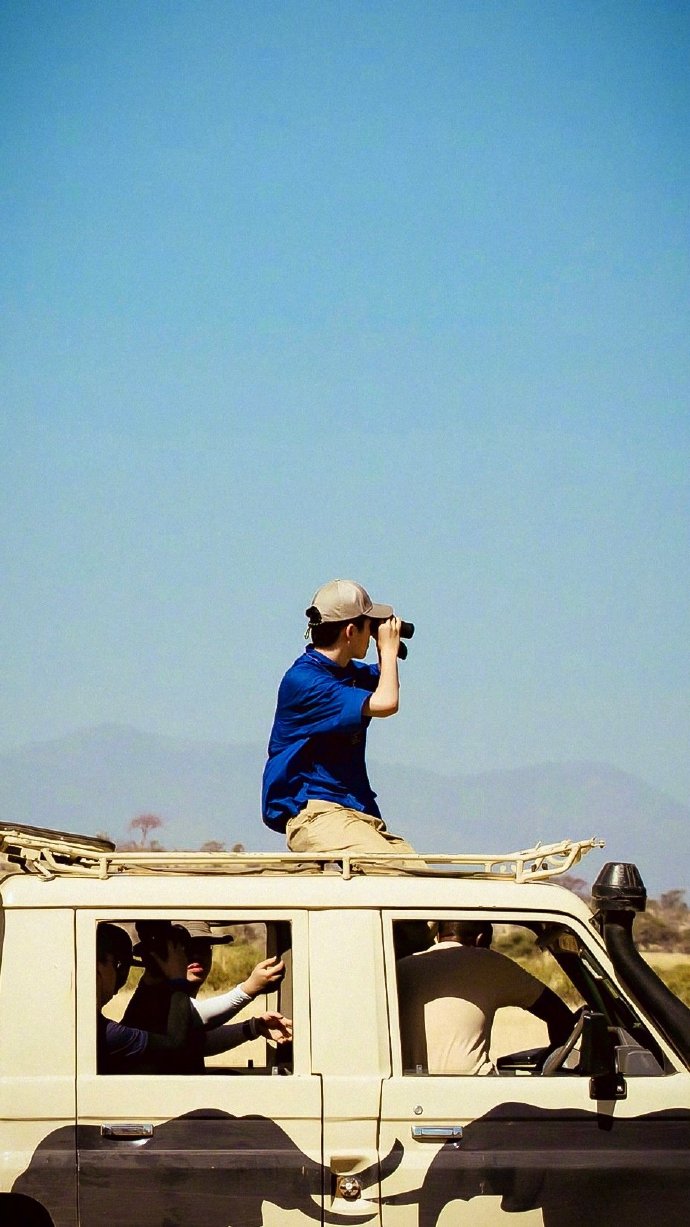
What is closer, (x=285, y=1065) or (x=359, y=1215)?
(x=359, y=1215)

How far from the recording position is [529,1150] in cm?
563

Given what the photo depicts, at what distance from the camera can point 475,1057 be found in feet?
19.7

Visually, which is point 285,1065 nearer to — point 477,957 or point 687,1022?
point 477,957

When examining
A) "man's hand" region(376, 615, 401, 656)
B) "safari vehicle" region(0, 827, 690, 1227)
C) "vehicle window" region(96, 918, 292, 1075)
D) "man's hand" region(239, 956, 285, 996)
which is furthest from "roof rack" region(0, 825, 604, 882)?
"man's hand" region(376, 615, 401, 656)

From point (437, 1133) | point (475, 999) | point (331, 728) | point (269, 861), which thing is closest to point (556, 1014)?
point (475, 999)

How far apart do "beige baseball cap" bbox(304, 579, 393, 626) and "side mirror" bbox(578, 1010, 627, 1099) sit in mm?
2574

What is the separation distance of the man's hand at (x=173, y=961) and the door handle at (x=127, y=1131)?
77cm

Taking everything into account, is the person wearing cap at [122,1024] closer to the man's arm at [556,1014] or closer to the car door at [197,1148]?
the car door at [197,1148]

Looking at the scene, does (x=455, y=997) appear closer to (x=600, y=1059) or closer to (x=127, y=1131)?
(x=600, y=1059)

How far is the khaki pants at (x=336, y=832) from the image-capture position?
6934mm

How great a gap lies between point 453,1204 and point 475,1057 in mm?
631

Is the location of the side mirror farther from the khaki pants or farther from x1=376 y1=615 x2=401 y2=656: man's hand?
x1=376 y1=615 x2=401 y2=656: man's hand

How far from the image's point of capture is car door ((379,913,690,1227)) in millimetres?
5539

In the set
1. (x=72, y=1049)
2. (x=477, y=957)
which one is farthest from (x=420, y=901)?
(x=72, y=1049)
